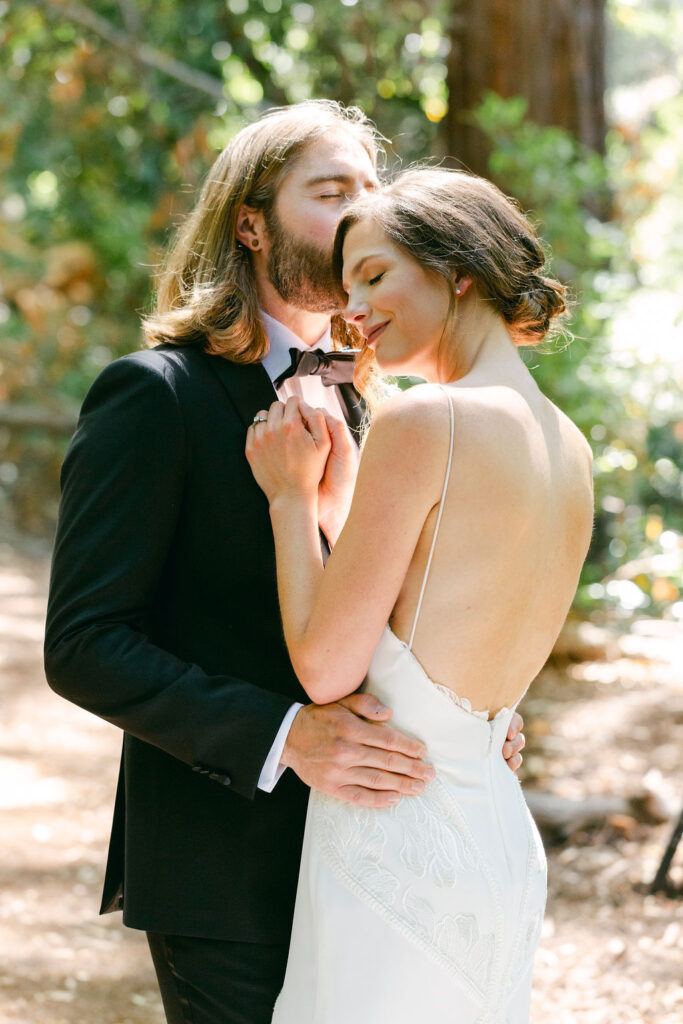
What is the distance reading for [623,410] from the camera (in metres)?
5.51

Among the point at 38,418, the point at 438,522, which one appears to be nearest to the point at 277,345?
the point at 438,522

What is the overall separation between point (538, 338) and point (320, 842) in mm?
1005

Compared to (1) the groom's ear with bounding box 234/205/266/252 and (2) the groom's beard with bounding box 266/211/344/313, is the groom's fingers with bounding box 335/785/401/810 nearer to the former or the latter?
(2) the groom's beard with bounding box 266/211/344/313

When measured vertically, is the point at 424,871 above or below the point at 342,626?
below

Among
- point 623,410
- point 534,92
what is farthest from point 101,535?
point 534,92

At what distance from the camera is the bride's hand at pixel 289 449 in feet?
6.55

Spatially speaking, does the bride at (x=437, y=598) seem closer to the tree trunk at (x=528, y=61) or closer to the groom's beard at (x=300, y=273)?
the groom's beard at (x=300, y=273)

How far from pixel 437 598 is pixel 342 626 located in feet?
0.52

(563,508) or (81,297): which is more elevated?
(563,508)

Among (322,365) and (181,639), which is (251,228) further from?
(181,639)

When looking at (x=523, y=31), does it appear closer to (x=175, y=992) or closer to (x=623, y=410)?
(x=623, y=410)

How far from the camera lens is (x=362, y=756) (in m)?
1.82

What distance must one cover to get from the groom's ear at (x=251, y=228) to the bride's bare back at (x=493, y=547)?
2.65ft

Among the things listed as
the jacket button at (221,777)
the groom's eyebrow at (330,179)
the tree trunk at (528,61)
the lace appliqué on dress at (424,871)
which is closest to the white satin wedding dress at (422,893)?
the lace appliqué on dress at (424,871)
